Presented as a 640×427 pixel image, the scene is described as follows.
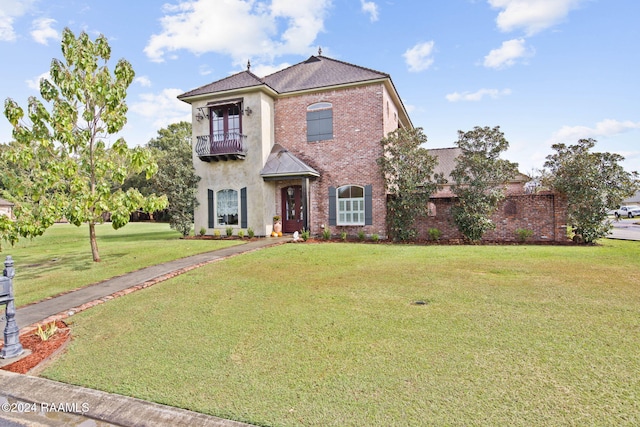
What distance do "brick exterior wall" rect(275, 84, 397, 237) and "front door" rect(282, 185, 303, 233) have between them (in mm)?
397

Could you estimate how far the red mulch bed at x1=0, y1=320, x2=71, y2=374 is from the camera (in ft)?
12.7

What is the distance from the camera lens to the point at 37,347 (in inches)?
171

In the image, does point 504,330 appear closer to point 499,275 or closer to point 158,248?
point 499,275

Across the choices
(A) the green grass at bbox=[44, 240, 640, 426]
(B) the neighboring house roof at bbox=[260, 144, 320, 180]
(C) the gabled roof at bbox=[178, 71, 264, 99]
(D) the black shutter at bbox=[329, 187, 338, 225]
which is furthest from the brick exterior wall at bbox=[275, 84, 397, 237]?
(A) the green grass at bbox=[44, 240, 640, 426]

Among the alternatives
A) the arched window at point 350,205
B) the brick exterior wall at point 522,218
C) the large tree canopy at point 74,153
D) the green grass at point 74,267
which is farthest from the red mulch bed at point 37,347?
the brick exterior wall at point 522,218

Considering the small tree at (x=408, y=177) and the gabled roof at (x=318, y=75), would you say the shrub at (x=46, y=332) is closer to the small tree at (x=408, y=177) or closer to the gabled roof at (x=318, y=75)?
the small tree at (x=408, y=177)

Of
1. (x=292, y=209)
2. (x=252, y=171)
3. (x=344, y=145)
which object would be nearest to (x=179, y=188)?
(x=252, y=171)

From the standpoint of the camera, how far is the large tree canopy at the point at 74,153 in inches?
335

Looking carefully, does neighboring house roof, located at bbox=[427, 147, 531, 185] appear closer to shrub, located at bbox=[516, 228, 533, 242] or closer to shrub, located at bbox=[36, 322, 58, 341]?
shrub, located at bbox=[516, 228, 533, 242]

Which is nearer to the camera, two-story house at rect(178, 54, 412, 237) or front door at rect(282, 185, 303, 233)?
two-story house at rect(178, 54, 412, 237)

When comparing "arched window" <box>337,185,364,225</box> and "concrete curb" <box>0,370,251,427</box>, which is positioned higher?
"arched window" <box>337,185,364,225</box>

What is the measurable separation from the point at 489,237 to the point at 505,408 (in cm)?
1206

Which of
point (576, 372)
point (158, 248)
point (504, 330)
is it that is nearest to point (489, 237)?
point (504, 330)

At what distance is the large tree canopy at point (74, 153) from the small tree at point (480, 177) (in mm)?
10214
